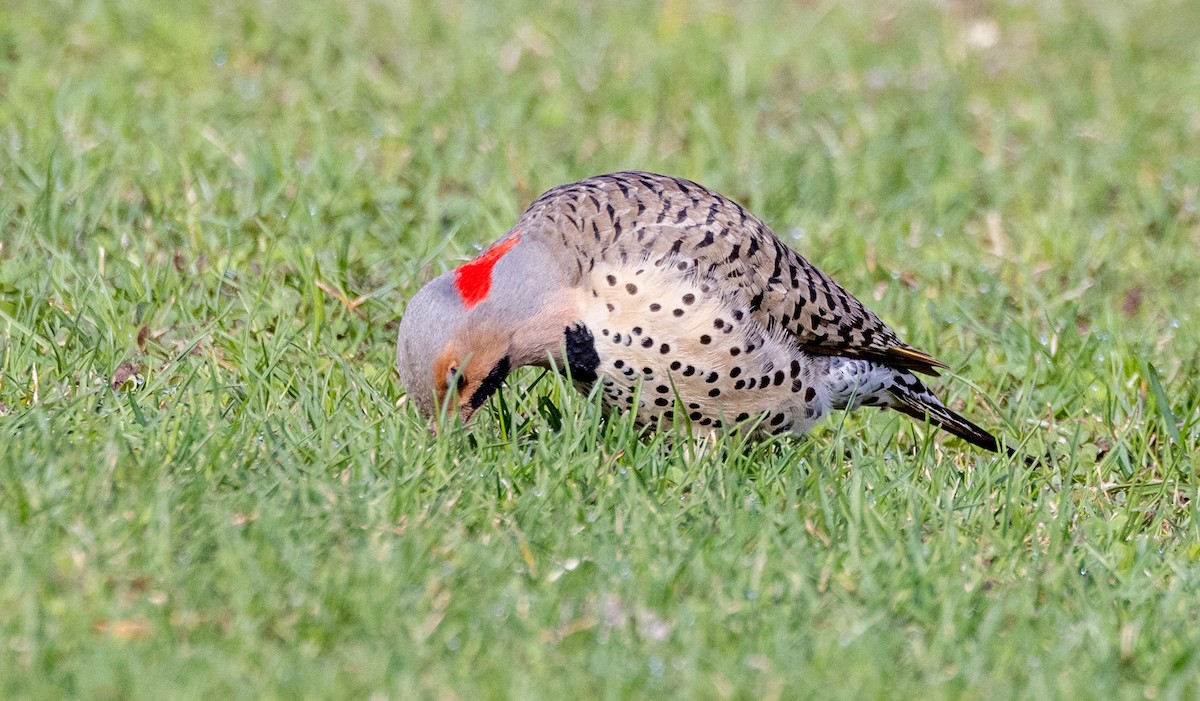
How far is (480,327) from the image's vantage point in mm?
A: 4645

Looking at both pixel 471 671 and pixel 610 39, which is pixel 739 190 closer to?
pixel 610 39

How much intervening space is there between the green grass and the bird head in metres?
0.15

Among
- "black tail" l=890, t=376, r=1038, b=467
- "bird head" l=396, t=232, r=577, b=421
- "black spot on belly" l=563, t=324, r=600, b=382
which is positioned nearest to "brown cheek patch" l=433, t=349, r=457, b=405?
"bird head" l=396, t=232, r=577, b=421

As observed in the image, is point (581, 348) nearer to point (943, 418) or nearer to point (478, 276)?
point (478, 276)

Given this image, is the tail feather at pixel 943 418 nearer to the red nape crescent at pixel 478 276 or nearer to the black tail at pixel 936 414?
the black tail at pixel 936 414

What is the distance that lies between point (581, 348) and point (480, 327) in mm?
322

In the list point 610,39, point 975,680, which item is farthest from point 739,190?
point 975,680

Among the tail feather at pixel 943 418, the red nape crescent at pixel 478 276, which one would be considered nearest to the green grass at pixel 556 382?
the tail feather at pixel 943 418

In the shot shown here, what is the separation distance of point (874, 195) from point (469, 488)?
4045mm

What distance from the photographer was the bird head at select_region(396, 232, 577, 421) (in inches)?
180

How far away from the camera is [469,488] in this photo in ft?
14.1

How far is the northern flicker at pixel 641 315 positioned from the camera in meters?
4.67

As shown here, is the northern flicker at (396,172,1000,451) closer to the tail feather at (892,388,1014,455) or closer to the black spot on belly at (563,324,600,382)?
the black spot on belly at (563,324,600,382)

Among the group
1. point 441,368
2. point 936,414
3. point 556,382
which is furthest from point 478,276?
point 936,414
